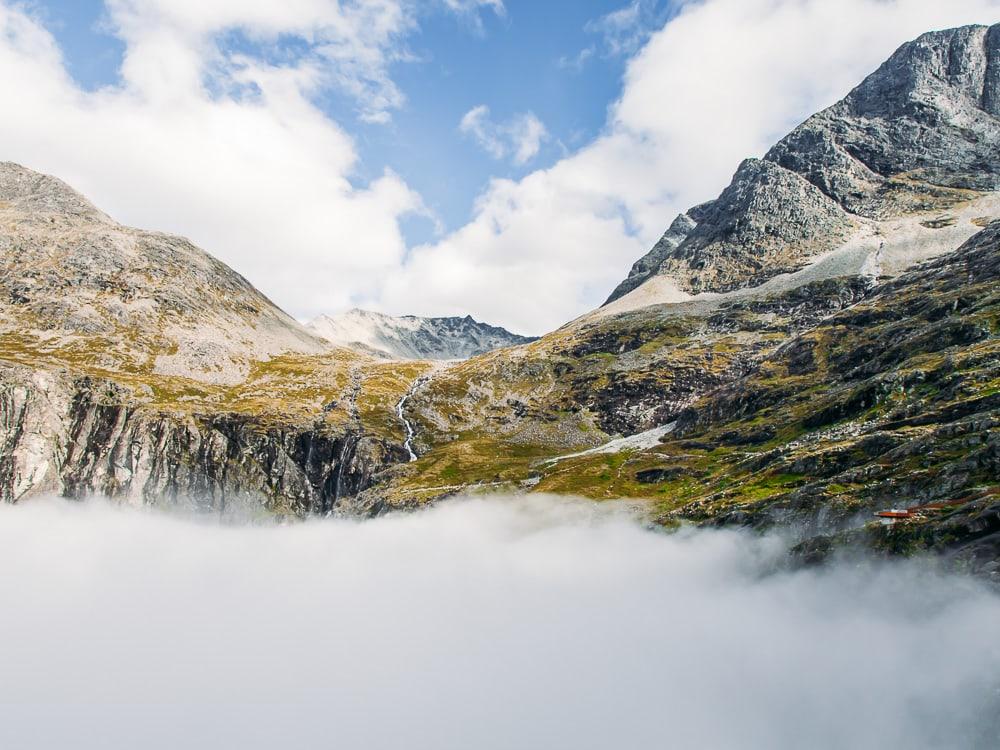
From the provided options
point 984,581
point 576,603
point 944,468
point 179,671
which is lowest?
point 179,671

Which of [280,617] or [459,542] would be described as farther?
[280,617]

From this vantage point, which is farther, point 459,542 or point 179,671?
point 179,671

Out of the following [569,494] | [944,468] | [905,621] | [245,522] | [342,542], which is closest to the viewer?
[905,621]

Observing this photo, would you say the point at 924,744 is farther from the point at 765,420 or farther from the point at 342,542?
the point at 342,542

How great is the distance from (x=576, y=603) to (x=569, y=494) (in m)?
46.2

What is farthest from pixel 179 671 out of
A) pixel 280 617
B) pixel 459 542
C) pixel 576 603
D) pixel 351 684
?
pixel 576 603

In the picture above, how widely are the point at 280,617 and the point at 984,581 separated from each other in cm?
16567

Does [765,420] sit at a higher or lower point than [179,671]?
higher

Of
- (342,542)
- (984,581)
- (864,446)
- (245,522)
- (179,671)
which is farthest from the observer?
(245,522)

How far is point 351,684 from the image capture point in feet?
415

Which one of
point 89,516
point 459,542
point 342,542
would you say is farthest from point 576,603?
point 89,516

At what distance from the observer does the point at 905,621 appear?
157ft

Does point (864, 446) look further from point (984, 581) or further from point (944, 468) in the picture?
point (984, 581)

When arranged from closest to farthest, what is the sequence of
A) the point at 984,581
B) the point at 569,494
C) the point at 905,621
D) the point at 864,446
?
the point at 984,581
the point at 905,621
the point at 864,446
the point at 569,494
